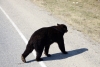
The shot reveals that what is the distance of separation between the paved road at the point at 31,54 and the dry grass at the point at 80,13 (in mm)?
617

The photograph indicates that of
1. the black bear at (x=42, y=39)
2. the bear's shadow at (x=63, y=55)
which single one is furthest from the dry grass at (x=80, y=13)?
the black bear at (x=42, y=39)

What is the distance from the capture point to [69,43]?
1004cm

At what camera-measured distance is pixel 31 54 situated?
869 cm

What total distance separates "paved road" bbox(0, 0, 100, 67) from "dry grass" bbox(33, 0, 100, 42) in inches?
24.3

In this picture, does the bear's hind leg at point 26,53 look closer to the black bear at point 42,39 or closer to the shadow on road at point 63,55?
the black bear at point 42,39

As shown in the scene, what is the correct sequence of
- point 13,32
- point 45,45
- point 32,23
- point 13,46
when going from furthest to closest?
1. point 32,23
2. point 13,32
3. point 13,46
4. point 45,45

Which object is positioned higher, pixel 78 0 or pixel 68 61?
pixel 68 61

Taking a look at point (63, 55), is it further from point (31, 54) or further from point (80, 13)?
point (80, 13)

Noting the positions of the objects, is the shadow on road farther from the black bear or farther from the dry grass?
the dry grass

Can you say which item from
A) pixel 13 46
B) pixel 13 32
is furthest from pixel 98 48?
pixel 13 32

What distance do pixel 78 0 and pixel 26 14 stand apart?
6.60 metres

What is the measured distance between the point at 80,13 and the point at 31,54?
8041 millimetres

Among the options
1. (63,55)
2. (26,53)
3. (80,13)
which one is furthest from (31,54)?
(80,13)

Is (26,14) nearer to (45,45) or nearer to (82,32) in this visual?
(82,32)
